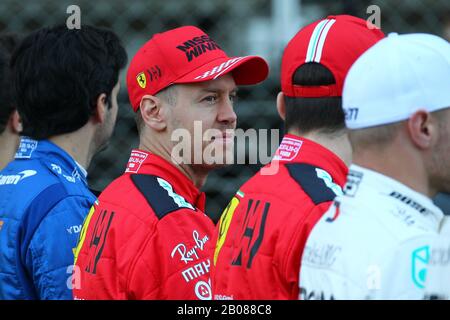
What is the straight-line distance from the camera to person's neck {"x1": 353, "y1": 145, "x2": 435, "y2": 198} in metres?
2.15

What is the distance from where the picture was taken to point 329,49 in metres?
2.70

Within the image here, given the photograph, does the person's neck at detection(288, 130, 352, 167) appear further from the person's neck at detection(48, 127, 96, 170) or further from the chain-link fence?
the chain-link fence

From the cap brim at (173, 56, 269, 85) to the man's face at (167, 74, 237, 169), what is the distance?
0.15 feet

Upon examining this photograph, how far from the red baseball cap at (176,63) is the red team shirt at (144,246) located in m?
0.38

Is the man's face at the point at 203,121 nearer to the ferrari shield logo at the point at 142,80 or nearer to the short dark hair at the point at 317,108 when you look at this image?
the ferrari shield logo at the point at 142,80

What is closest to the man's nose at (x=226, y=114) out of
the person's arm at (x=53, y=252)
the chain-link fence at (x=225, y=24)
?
the person's arm at (x=53, y=252)

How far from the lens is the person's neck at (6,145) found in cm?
387

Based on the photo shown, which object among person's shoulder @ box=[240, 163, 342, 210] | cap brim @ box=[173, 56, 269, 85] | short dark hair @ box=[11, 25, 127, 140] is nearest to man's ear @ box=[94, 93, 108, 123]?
short dark hair @ box=[11, 25, 127, 140]

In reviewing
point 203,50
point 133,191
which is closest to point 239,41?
point 203,50

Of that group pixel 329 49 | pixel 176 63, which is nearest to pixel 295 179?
pixel 329 49

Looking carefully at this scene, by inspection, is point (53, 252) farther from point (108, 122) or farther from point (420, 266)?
point (420, 266)

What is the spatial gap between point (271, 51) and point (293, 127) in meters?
2.79

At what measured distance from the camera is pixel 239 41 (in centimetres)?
567

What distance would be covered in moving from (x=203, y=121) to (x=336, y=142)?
66cm
